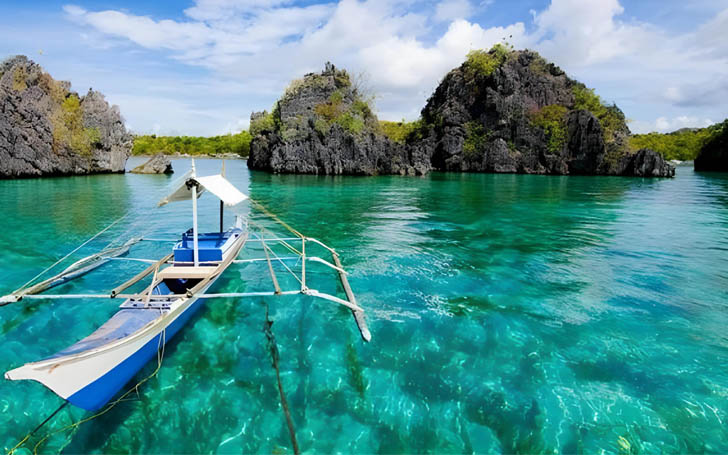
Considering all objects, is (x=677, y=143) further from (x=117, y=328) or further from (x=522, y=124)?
(x=117, y=328)

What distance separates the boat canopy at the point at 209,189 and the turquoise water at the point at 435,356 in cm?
319

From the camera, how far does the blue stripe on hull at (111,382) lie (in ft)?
19.2

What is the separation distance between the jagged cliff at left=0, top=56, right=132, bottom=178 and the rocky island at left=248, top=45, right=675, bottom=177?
2438 centimetres

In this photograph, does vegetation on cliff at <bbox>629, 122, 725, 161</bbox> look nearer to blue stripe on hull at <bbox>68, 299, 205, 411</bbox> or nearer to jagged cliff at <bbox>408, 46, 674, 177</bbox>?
jagged cliff at <bbox>408, 46, 674, 177</bbox>

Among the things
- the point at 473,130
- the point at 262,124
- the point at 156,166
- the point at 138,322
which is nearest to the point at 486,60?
the point at 473,130

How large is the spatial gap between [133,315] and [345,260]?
8758 millimetres

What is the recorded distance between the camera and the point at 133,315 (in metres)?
7.95

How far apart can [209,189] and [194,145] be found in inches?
6236

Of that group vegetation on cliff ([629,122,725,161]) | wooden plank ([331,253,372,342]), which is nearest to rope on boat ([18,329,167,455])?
wooden plank ([331,253,372,342])

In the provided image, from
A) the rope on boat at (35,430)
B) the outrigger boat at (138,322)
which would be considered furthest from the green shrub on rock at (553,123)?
the rope on boat at (35,430)

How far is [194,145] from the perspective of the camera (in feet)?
500

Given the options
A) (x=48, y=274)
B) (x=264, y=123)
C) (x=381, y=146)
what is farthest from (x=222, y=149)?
(x=48, y=274)

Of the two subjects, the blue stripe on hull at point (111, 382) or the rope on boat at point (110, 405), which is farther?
the rope on boat at point (110, 405)

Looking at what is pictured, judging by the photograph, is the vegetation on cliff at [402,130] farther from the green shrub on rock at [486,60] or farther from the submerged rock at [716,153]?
the submerged rock at [716,153]
